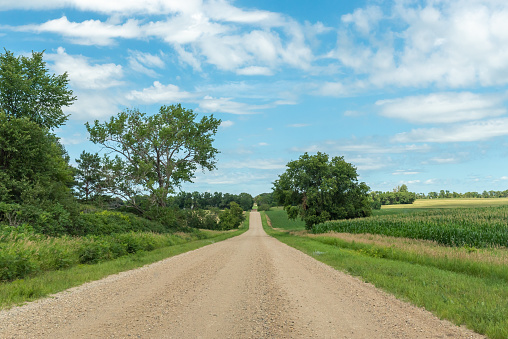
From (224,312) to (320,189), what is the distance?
143ft

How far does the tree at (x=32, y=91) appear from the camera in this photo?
24.9m

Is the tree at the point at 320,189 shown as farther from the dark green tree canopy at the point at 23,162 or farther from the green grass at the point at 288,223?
the dark green tree canopy at the point at 23,162

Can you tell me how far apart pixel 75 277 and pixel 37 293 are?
2.43 metres

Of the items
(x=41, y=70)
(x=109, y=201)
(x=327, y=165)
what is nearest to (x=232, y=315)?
(x=41, y=70)

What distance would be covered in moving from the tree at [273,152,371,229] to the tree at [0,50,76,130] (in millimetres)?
31872

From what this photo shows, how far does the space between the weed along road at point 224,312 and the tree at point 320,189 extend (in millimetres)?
39689

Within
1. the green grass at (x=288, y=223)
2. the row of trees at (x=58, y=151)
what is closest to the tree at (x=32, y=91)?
the row of trees at (x=58, y=151)

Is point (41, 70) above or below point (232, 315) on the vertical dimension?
above

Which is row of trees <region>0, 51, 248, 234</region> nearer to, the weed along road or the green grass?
the weed along road

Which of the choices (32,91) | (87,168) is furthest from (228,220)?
(32,91)

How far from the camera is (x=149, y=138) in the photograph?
137 feet

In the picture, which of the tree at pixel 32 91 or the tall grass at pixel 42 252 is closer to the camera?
the tall grass at pixel 42 252

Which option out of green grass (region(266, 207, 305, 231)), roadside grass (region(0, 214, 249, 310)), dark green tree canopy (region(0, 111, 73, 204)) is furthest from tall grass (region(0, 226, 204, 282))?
green grass (region(266, 207, 305, 231))

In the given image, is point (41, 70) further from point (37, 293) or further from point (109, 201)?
point (37, 293)
